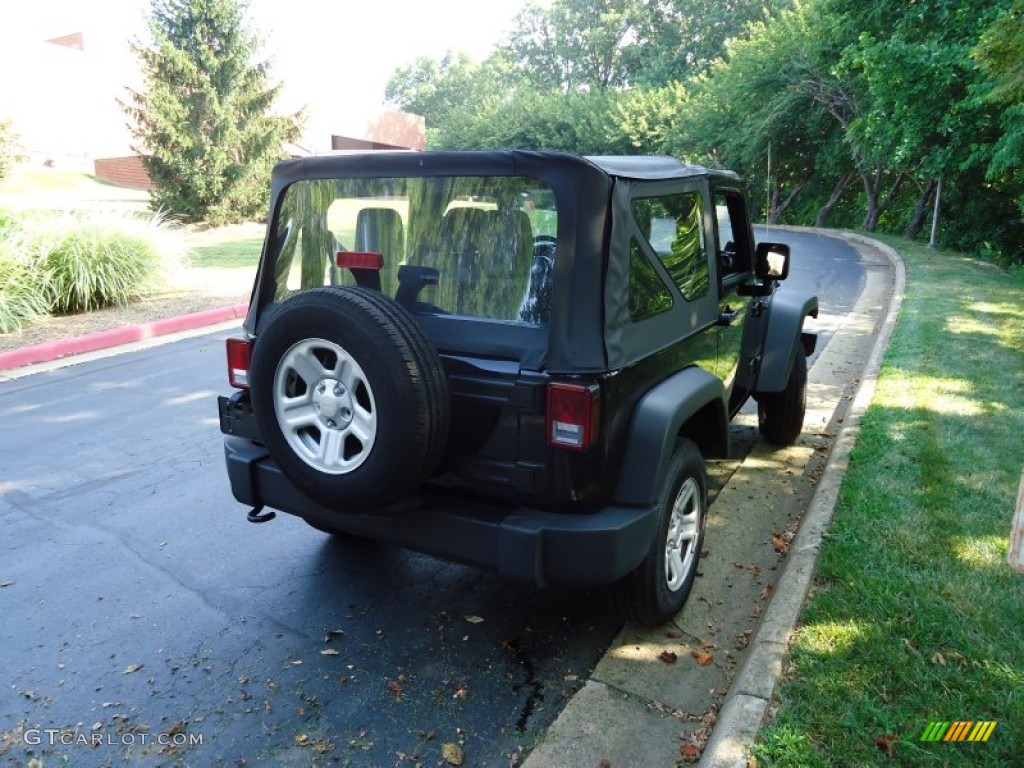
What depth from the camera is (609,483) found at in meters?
2.89

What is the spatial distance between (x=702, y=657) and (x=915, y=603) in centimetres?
92

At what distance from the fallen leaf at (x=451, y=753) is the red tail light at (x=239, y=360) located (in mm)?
1745

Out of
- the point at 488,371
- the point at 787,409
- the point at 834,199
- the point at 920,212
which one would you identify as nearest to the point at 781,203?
the point at 834,199

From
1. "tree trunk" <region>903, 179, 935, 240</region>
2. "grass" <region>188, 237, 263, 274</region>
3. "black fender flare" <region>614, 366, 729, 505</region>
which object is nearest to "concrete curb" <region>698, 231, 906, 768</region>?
"black fender flare" <region>614, 366, 729, 505</region>

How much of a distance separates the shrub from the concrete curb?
9834mm

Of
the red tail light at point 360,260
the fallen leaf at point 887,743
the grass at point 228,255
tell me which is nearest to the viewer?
the fallen leaf at point 887,743

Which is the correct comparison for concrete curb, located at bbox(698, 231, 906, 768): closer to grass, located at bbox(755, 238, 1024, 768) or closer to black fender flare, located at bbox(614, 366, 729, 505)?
grass, located at bbox(755, 238, 1024, 768)

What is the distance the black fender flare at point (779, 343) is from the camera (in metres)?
4.80

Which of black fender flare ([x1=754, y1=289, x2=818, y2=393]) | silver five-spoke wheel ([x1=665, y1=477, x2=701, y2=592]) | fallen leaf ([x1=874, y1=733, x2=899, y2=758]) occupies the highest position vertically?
black fender flare ([x1=754, y1=289, x2=818, y2=393])

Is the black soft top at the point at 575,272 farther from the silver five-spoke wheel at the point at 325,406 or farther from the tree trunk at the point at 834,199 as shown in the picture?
the tree trunk at the point at 834,199

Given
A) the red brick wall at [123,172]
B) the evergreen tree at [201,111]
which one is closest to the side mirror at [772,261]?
the evergreen tree at [201,111]

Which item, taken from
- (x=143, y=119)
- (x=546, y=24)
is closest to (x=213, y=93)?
(x=143, y=119)

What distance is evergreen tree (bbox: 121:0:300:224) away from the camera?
2248cm

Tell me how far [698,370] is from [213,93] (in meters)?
23.2
